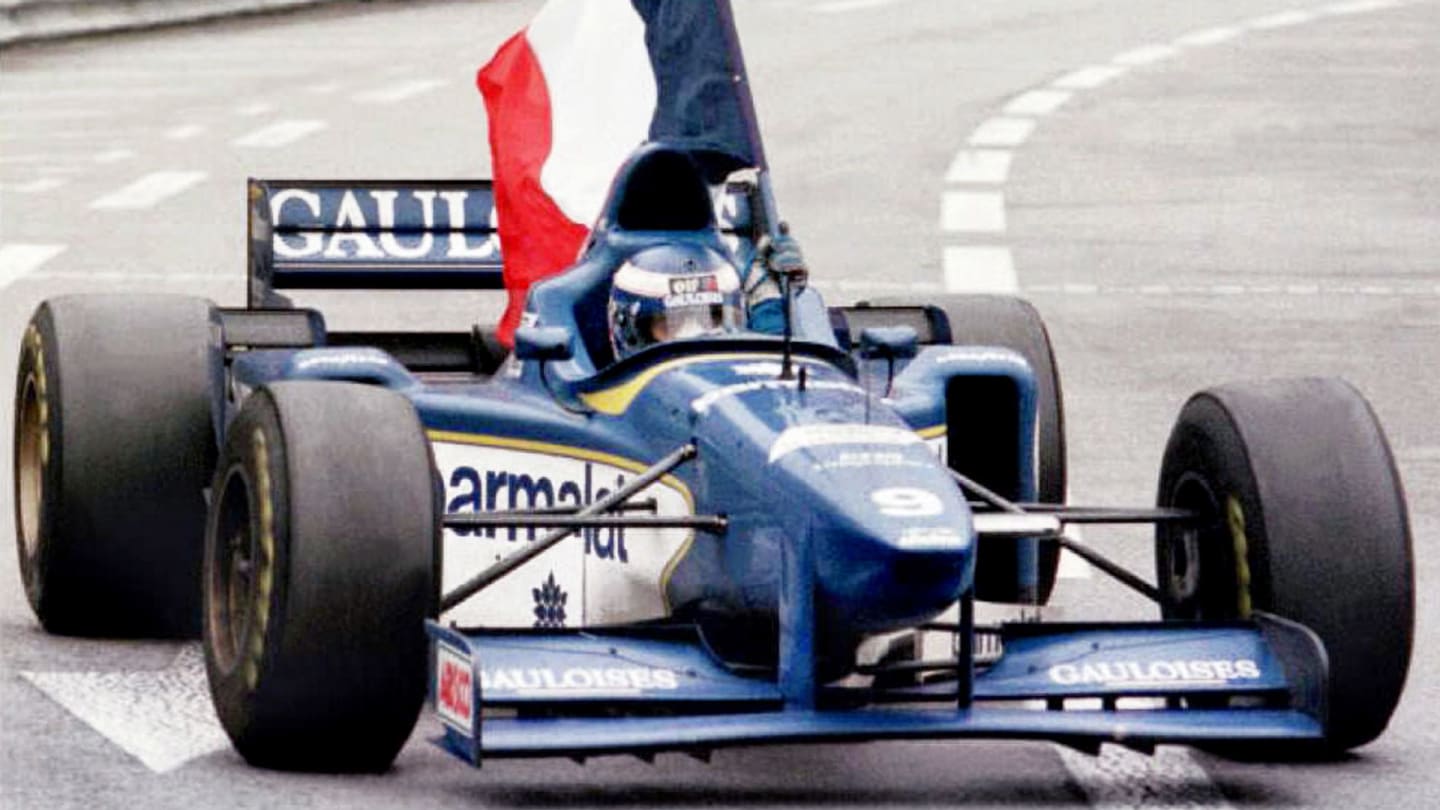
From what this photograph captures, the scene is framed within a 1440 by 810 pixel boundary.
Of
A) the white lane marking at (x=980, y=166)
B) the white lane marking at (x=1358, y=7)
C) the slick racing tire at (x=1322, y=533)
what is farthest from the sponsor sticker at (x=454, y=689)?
the white lane marking at (x=1358, y=7)

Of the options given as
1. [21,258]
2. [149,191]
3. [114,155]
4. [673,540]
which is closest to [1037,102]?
[114,155]

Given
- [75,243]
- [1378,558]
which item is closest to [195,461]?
[1378,558]

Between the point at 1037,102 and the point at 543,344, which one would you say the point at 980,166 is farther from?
the point at 543,344

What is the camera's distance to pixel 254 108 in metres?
29.8

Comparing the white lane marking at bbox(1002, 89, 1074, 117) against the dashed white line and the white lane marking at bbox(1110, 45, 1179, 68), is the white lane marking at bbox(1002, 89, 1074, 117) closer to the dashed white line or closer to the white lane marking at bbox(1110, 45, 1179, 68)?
the white lane marking at bbox(1110, 45, 1179, 68)

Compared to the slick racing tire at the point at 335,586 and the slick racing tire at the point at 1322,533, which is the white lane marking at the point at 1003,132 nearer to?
the slick racing tire at the point at 1322,533

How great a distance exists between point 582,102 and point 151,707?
11.0 feet

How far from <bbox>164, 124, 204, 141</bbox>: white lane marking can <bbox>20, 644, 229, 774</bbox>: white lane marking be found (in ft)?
56.2

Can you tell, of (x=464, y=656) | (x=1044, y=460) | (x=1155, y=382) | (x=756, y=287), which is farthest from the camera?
(x=1155, y=382)

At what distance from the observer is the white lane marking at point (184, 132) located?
28141 mm

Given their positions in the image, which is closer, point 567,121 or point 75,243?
point 567,121

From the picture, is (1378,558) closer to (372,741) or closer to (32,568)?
(372,741)

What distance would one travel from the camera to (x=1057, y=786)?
31.3 feet

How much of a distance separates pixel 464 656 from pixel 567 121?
4.60 m
